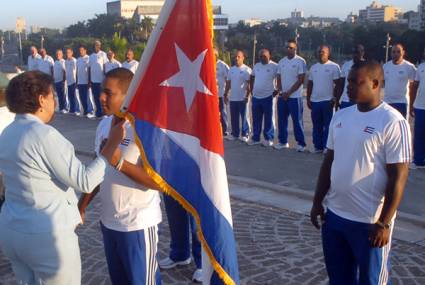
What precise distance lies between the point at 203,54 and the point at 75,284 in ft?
4.61

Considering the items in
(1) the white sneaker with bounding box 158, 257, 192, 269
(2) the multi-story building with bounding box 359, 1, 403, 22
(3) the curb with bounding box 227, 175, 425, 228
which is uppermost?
(2) the multi-story building with bounding box 359, 1, 403, 22

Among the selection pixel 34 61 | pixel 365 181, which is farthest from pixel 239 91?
pixel 365 181

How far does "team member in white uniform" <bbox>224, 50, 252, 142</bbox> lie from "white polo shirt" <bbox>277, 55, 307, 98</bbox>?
1190 millimetres

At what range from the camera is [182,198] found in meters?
2.97

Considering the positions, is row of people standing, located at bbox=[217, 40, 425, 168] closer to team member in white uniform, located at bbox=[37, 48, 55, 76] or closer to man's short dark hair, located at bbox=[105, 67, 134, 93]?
man's short dark hair, located at bbox=[105, 67, 134, 93]

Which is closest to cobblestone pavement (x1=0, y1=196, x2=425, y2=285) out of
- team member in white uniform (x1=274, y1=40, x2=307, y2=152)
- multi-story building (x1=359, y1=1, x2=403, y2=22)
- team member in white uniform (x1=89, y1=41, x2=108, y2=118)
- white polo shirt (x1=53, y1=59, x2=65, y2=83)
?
team member in white uniform (x1=274, y1=40, x2=307, y2=152)

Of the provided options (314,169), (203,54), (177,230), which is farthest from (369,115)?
(314,169)

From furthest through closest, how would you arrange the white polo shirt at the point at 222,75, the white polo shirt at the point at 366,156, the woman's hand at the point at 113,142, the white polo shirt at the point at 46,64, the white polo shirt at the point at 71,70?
the white polo shirt at the point at 46,64 < the white polo shirt at the point at 71,70 < the white polo shirt at the point at 222,75 < the white polo shirt at the point at 366,156 < the woman's hand at the point at 113,142

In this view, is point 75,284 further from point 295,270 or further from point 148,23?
point 148,23

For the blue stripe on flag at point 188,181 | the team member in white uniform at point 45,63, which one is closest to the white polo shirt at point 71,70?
the team member in white uniform at point 45,63

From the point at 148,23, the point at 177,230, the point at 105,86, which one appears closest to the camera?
the point at 105,86

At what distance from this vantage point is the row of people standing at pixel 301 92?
9031mm

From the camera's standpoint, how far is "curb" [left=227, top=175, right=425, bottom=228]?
625 centimetres

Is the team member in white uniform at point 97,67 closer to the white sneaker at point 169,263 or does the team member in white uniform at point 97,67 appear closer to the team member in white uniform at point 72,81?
the team member in white uniform at point 72,81
